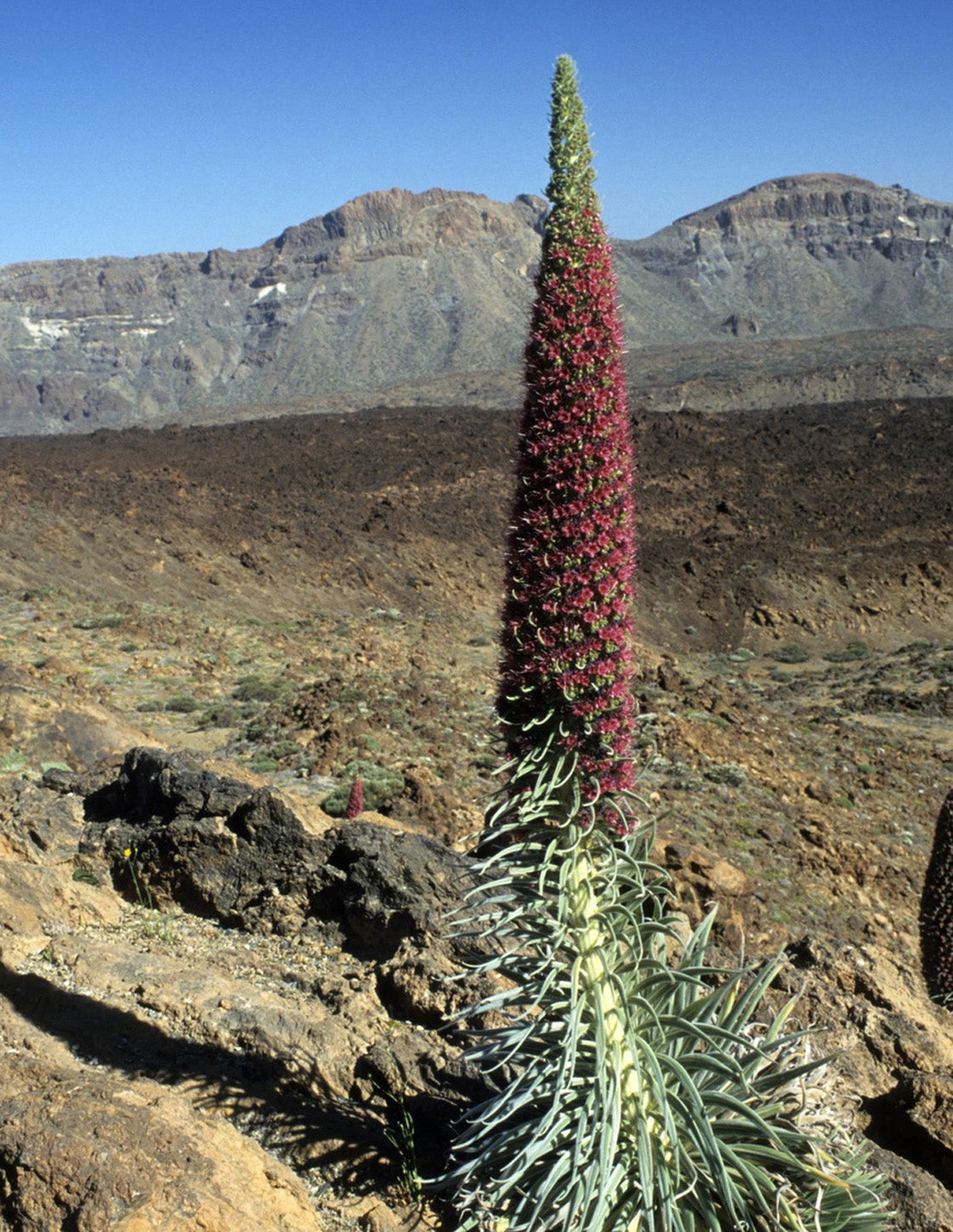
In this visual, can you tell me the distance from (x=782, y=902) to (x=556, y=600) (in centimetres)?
730

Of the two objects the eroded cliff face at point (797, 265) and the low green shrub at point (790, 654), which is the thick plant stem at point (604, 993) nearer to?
the low green shrub at point (790, 654)

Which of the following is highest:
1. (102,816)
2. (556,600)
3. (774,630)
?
(556,600)

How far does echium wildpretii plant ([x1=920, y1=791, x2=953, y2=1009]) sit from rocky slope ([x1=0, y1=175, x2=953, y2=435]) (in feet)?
255

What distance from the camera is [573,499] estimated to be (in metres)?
2.79

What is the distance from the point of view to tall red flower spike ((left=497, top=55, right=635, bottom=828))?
2783 mm

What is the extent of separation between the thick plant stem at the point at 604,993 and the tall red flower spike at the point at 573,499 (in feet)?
0.80

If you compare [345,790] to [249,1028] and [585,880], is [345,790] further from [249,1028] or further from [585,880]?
[585,880]

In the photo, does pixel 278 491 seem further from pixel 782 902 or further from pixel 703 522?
pixel 782 902

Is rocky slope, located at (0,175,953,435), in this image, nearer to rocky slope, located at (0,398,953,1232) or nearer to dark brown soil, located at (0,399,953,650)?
dark brown soil, located at (0,399,953,650)

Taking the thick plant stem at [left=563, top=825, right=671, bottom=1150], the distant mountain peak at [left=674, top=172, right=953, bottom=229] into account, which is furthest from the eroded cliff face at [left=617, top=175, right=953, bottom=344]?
the thick plant stem at [left=563, top=825, right=671, bottom=1150]

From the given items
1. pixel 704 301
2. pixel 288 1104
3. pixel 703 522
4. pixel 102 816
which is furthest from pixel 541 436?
pixel 704 301

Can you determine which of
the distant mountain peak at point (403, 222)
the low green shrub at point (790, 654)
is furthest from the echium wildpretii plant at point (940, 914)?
the distant mountain peak at point (403, 222)

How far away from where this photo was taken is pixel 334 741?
11102 mm

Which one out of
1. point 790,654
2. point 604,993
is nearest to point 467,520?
point 790,654
